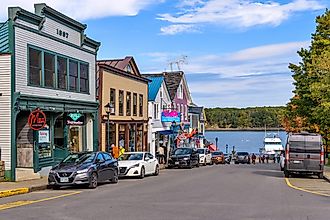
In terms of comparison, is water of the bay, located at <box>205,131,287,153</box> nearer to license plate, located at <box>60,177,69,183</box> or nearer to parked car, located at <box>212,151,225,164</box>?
parked car, located at <box>212,151,225,164</box>

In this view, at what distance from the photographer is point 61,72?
29.3m

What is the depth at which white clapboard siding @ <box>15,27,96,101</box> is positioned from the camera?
80.7 feet

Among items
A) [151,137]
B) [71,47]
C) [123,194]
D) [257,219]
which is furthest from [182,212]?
[151,137]

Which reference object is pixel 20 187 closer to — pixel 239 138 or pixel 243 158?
pixel 243 158

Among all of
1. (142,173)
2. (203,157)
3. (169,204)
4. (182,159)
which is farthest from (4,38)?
(203,157)

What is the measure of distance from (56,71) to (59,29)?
2335 mm

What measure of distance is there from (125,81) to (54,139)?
42.2ft

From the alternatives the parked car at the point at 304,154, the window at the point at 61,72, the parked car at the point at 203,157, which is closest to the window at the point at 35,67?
the window at the point at 61,72

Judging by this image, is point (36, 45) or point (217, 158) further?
point (217, 158)

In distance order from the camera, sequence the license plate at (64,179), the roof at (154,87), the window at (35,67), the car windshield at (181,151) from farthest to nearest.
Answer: the roof at (154,87), the car windshield at (181,151), the window at (35,67), the license plate at (64,179)

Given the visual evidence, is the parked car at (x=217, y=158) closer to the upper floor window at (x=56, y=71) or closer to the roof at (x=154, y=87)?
the roof at (x=154, y=87)

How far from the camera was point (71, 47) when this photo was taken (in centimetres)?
3066

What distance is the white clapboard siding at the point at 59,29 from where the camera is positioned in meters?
27.7

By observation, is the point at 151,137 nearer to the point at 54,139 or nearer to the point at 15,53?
the point at 54,139
